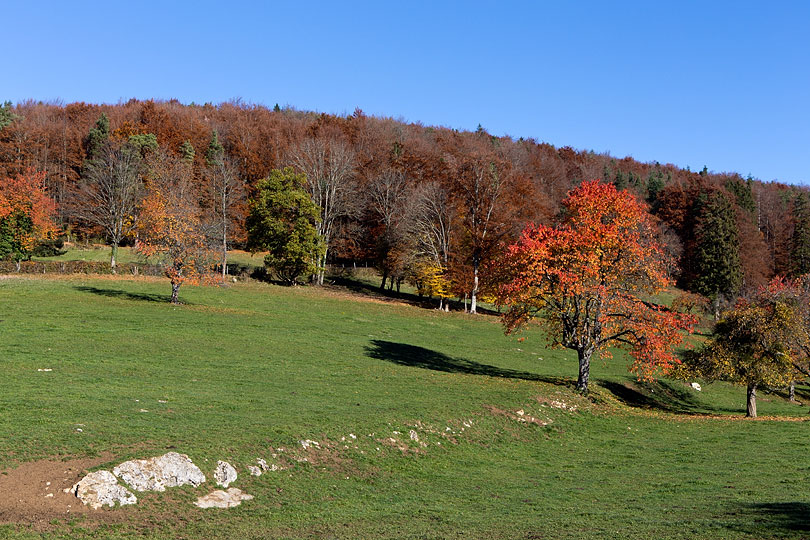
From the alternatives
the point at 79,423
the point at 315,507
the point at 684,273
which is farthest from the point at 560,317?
the point at 684,273

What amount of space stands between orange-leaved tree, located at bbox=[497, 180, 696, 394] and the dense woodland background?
3553 cm

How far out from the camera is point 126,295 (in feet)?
192

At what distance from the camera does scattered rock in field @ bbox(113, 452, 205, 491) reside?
57.0ft

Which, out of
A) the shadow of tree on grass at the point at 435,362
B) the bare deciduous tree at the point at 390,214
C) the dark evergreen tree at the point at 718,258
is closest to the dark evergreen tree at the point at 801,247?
the dark evergreen tree at the point at 718,258

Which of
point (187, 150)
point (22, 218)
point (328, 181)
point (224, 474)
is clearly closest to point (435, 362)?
point (224, 474)

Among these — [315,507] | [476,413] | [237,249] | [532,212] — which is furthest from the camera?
[237,249]

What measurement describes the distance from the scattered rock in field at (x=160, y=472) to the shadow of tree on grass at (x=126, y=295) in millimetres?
40598

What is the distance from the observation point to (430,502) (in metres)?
19.3

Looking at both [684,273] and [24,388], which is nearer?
[24,388]

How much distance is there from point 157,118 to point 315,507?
13842 centimetres

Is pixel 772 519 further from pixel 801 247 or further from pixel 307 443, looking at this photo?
pixel 801 247

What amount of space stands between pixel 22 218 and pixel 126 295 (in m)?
31.8

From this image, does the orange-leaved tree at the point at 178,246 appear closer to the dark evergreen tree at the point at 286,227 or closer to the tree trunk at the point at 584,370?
the dark evergreen tree at the point at 286,227

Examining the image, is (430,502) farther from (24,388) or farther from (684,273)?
(684,273)
